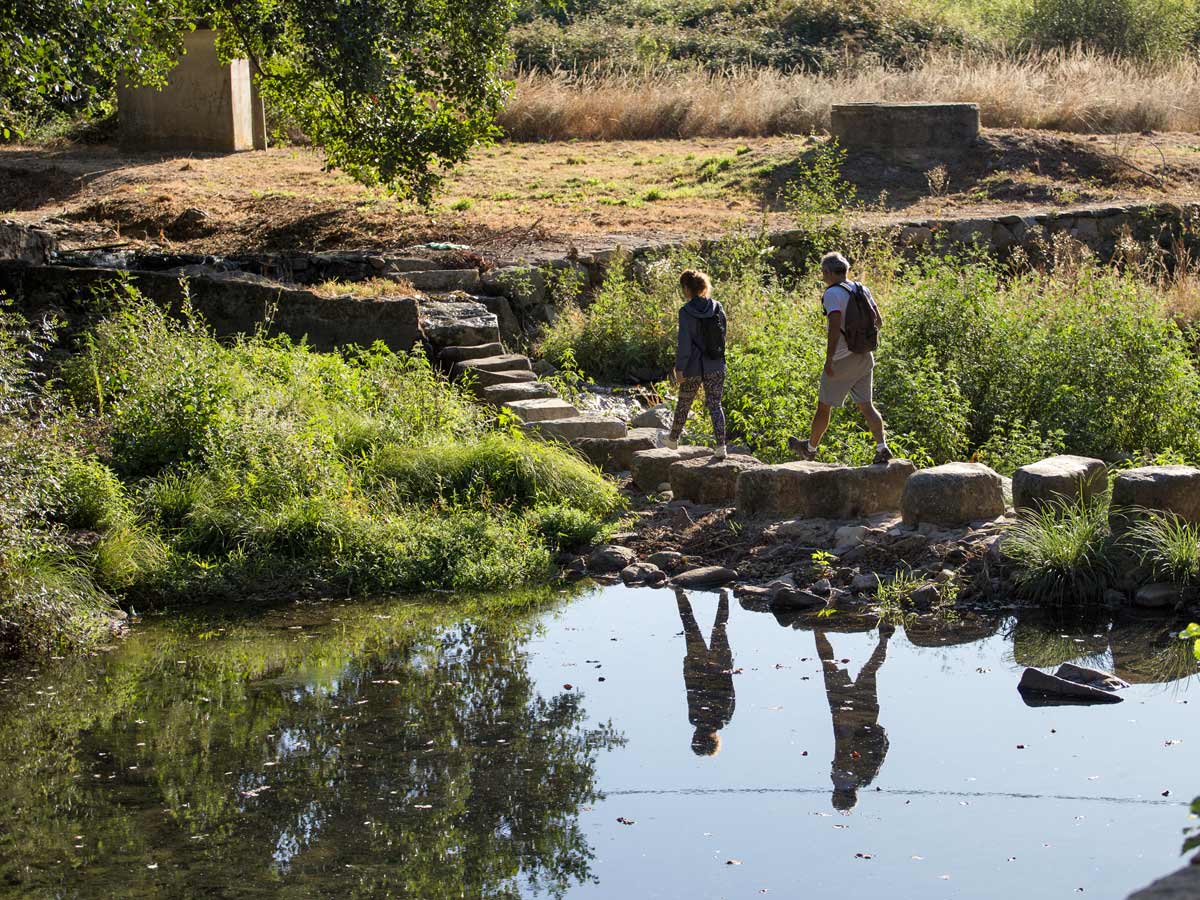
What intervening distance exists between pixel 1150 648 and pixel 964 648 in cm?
92

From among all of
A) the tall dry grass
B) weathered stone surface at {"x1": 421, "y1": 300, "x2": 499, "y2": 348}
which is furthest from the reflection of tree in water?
A: the tall dry grass

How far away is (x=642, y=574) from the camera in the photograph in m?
9.03

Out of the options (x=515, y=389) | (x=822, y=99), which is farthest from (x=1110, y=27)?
(x=515, y=389)

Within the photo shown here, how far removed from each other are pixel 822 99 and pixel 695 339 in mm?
13083

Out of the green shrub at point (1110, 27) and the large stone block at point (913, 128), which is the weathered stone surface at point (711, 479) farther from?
the green shrub at point (1110, 27)

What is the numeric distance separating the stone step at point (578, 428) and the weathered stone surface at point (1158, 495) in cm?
401

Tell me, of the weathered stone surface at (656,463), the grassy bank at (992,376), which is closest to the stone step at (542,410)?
the weathered stone surface at (656,463)

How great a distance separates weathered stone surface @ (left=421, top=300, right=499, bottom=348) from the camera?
12617 millimetres

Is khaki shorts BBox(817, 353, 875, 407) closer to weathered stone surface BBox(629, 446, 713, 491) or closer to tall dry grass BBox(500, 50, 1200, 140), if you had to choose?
weathered stone surface BBox(629, 446, 713, 491)

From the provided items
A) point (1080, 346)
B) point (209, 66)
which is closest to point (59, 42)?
point (1080, 346)

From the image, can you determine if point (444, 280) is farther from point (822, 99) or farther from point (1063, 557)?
point (822, 99)

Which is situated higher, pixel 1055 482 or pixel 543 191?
pixel 1055 482

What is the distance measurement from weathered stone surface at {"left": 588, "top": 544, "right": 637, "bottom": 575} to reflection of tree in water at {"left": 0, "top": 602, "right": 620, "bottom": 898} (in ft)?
4.81

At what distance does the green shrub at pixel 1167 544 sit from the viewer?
777cm
